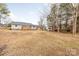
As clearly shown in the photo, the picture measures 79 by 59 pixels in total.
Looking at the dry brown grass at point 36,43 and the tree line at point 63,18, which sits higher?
the tree line at point 63,18

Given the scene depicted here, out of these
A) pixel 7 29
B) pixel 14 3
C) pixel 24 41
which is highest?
pixel 14 3

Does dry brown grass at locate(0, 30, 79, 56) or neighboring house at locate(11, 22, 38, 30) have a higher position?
neighboring house at locate(11, 22, 38, 30)

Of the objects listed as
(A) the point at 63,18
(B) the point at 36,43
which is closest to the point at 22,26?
(B) the point at 36,43

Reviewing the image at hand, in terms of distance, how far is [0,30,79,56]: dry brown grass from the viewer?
1.88 m

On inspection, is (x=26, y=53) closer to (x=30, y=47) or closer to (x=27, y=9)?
(x=30, y=47)

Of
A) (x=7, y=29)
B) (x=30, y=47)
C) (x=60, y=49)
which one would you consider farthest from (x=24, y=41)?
(x=60, y=49)

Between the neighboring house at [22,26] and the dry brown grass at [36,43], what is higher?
the neighboring house at [22,26]

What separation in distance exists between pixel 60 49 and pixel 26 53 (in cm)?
32

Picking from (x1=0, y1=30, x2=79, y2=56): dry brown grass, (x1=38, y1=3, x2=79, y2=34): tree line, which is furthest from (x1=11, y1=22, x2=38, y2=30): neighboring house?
(x1=38, y1=3, x2=79, y2=34): tree line

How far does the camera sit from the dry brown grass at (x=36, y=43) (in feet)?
6.17

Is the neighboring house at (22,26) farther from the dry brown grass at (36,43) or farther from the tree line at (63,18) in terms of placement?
the tree line at (63,18)

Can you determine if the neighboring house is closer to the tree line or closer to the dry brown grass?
the dry brown grass

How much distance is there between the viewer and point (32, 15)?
1.89 m

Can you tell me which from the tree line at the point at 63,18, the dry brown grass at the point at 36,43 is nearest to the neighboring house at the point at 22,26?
the dry brown grass at the point at 36,43
